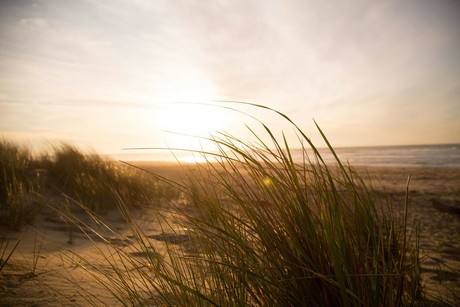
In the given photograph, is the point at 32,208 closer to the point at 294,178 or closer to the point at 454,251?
the point at 294,178

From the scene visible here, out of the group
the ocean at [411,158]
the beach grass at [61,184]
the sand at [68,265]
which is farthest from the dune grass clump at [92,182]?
the ocean at [411,158]

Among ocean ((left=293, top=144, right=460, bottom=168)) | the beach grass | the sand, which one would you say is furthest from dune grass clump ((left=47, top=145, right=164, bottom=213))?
ocean ((left=293, top=144, right=460, bottom=168))

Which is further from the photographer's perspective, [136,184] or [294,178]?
[136,184]

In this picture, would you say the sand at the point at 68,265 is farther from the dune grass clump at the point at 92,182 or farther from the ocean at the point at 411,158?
the ocean at the point at 411,158

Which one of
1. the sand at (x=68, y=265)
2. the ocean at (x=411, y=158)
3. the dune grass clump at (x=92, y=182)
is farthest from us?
the ocean at (x=411, y=158)

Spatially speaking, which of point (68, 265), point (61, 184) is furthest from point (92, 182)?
point (68, 265)

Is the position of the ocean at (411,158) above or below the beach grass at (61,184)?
below

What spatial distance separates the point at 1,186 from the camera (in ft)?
9.75

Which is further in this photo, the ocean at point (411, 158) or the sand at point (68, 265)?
the ocean at point (411, 158)

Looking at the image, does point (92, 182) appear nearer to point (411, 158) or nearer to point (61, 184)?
point (61, 184)

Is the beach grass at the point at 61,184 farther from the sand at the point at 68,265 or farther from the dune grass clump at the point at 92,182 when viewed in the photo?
the sand at the point at 68,265

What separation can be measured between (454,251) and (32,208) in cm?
454

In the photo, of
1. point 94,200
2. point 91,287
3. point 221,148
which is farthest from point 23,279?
point 94,200

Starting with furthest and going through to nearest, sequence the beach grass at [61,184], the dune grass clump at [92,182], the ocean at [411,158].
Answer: the ocean at [411,158]
the dune grass clump at [92,182]
the beach grass at [61,184]
